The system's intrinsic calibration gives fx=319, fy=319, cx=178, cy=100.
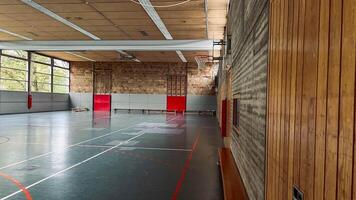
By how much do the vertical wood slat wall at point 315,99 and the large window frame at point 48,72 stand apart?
24.8 metres

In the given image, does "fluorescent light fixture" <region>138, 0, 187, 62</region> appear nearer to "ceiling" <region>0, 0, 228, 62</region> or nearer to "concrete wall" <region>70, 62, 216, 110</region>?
"ceiling" <region>0, 0, 228, 62</region>

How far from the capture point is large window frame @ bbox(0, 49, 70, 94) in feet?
82.2

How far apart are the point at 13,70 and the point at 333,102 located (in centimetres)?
2662

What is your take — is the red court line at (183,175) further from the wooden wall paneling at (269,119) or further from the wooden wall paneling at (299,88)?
the wooden wall paneling at (299,88)

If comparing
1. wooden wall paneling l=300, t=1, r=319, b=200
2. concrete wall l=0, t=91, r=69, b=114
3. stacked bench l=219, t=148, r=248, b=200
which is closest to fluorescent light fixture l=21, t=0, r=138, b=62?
concrete wall l=0, t=91, r=69, b=114

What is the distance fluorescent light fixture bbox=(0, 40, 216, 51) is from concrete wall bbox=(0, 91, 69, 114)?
5.00 metres

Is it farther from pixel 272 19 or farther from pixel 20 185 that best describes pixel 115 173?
pixel 272 19

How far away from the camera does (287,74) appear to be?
2.05 metres

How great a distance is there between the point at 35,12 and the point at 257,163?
13.5 meters

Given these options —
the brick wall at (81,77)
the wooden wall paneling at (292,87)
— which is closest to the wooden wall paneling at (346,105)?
the wooden wall paneling at (292,87)

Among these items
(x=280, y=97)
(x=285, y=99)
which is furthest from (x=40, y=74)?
(x=285, y=99)

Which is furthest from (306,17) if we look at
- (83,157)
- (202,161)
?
(83,157)

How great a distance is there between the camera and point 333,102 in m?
1.27

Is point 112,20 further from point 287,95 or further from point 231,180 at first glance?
point 287,95
